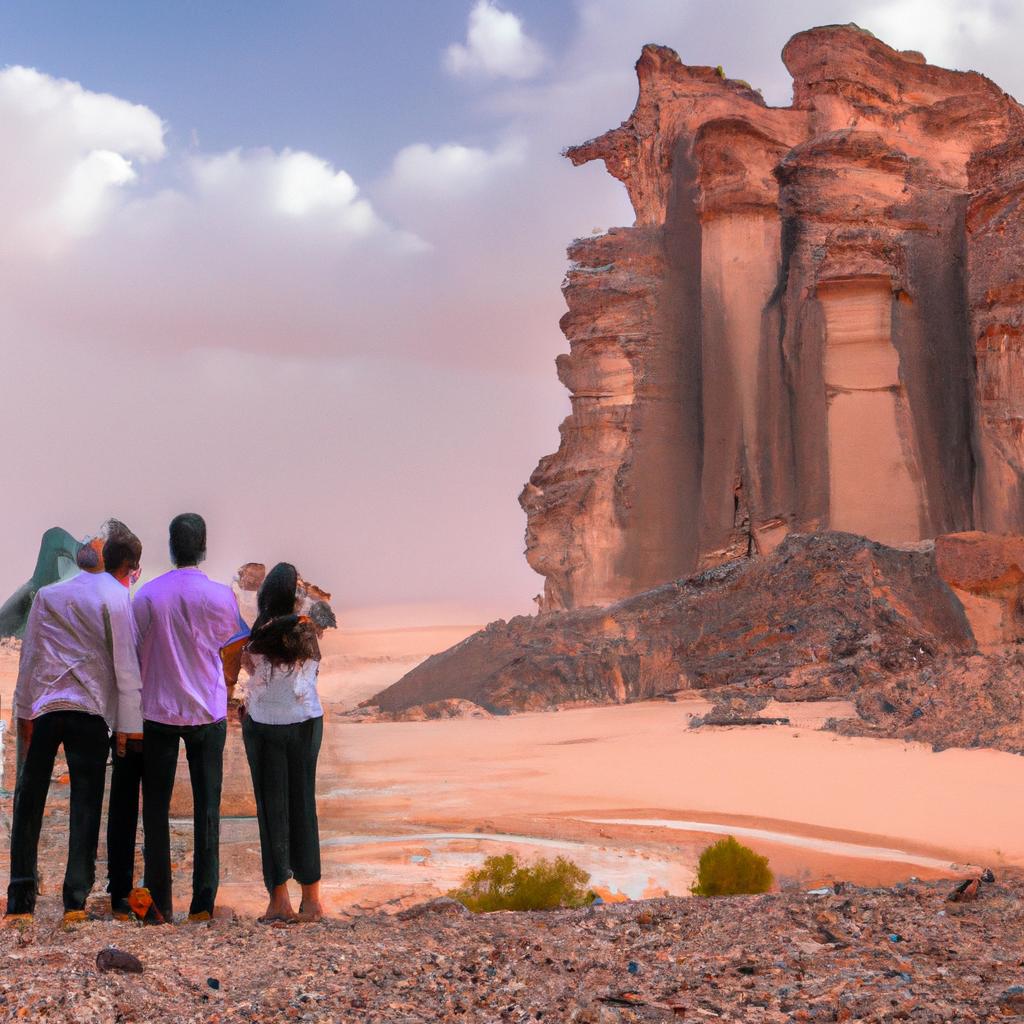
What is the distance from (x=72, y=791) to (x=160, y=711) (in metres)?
0.49

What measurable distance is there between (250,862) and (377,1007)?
335cm

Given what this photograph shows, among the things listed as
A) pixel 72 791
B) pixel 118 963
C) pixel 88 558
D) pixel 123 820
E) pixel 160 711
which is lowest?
pixel 118 963

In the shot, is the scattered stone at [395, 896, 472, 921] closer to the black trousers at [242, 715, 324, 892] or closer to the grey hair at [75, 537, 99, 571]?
the black trousers at [242, 715, 324, 892]

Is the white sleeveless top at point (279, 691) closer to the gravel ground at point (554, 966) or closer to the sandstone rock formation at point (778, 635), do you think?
the gravel ground at point (554, 966)

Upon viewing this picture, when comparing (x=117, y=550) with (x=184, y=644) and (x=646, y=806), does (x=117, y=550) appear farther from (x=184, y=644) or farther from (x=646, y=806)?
(x=646, y=806)

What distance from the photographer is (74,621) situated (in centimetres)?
553

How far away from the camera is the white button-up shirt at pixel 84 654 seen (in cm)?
545

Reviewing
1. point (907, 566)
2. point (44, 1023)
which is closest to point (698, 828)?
point (44, 1023)

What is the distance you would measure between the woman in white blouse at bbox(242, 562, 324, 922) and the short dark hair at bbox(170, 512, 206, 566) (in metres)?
0.35

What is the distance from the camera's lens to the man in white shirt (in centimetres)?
541

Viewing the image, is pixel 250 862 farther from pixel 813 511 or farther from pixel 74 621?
pixel 813 511

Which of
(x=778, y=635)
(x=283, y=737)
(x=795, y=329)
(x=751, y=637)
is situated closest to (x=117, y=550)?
(x=283, y=737)

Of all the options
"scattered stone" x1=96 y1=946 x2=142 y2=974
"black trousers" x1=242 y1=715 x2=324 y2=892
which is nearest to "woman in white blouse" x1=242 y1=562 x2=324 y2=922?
"black trousers" x1=242 y1=715 x2=324 y2=892

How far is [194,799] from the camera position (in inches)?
218
